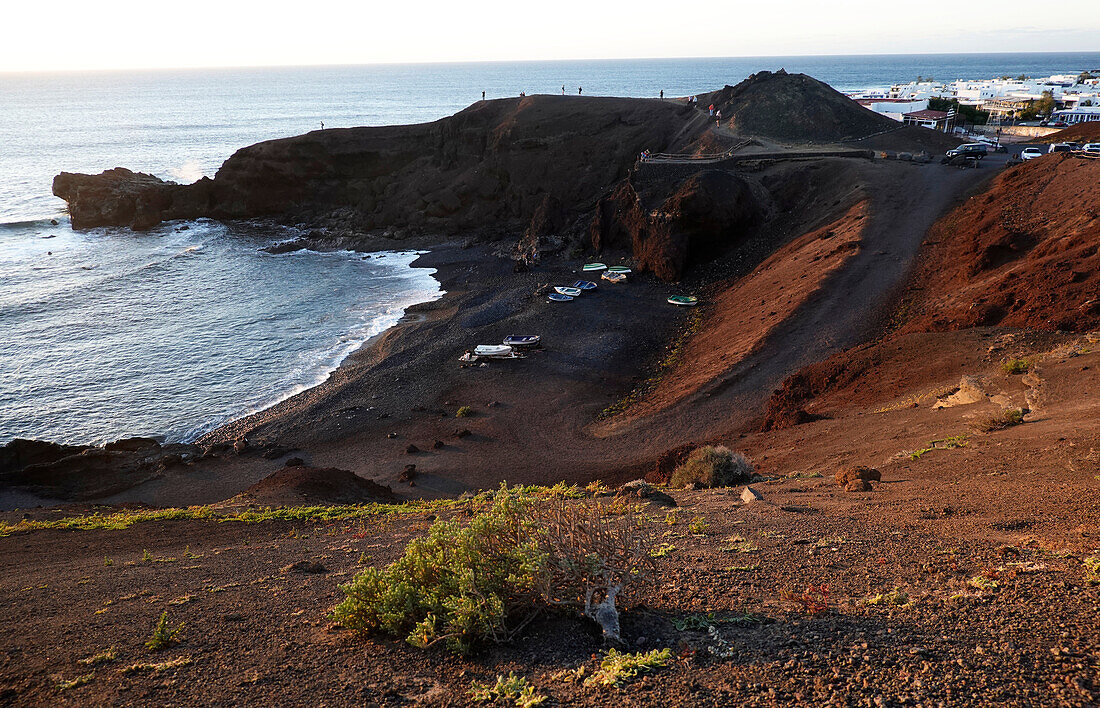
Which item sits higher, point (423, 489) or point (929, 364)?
point (929, 364)

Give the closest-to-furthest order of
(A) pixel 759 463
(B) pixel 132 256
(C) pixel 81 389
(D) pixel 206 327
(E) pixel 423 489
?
(A) pixel 759 463
(E) pixel 423 489
(C) pixel 81 389
(D) pixel 206 327
(B) pixel 132 256

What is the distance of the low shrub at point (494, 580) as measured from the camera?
23.2 ft

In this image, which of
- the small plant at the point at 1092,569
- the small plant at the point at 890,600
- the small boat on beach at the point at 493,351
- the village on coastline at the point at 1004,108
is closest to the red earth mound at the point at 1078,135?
the village on coastline at the point at 1004,108

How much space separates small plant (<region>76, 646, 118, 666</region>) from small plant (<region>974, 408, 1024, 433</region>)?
717 inches

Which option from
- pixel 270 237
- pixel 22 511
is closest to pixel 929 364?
pixel 22 511

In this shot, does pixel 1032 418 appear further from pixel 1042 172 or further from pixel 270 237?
pixel 270 237

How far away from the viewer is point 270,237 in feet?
212

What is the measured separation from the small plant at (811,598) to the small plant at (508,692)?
3599 mm

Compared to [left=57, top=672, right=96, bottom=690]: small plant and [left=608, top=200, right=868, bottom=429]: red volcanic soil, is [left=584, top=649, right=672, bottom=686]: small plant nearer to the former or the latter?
[left=57, top=672, right=96, bottom=690]: small plant

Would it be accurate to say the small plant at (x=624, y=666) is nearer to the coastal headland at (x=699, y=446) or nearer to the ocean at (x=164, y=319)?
the coastal headland at (x=699, y=446)

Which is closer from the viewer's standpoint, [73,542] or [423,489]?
[73,542]

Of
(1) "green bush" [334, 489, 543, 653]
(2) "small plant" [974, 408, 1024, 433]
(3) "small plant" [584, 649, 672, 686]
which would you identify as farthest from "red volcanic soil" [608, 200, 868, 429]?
(3) "small plant" [584, 649, 672, 686]

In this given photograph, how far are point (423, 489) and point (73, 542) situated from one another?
33.6ft

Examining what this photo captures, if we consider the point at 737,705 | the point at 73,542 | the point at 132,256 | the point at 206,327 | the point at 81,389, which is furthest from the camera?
the point at 132,256
